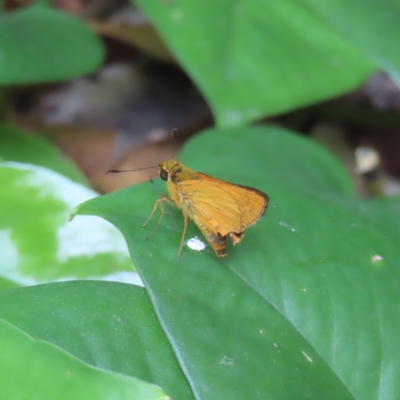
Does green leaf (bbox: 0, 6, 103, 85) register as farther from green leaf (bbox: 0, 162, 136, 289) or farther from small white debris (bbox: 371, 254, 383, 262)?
small white debris (bbox: 371, 254, 383, 262)

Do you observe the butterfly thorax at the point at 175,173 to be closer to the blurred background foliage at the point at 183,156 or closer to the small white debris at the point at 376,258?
the blurred background foliage at the point at 183,156

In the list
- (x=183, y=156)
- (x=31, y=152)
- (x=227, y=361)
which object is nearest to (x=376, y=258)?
(x=227, y=361)

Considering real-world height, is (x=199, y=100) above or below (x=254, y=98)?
below

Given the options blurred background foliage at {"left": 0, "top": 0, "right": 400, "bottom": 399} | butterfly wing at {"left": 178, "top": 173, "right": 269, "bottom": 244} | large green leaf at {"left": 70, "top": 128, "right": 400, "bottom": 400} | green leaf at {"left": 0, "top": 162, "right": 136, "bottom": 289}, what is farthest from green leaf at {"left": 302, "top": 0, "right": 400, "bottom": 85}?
green leaf at {"left": 0, "top": 162, "right": 136, "bottom": 289}

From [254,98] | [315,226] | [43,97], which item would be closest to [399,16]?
[254,98]

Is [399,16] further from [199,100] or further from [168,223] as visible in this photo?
[168,223]

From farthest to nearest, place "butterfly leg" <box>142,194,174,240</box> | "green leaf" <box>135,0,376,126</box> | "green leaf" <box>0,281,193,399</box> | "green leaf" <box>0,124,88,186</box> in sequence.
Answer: "green leaf" <box>0,124,88,186</box> < "green leaf" <box>135,0,376,126</box> < "butterfly leg" <box>142,194,174,240</box> < "green leaf" <box>0,281,193,399</box>
